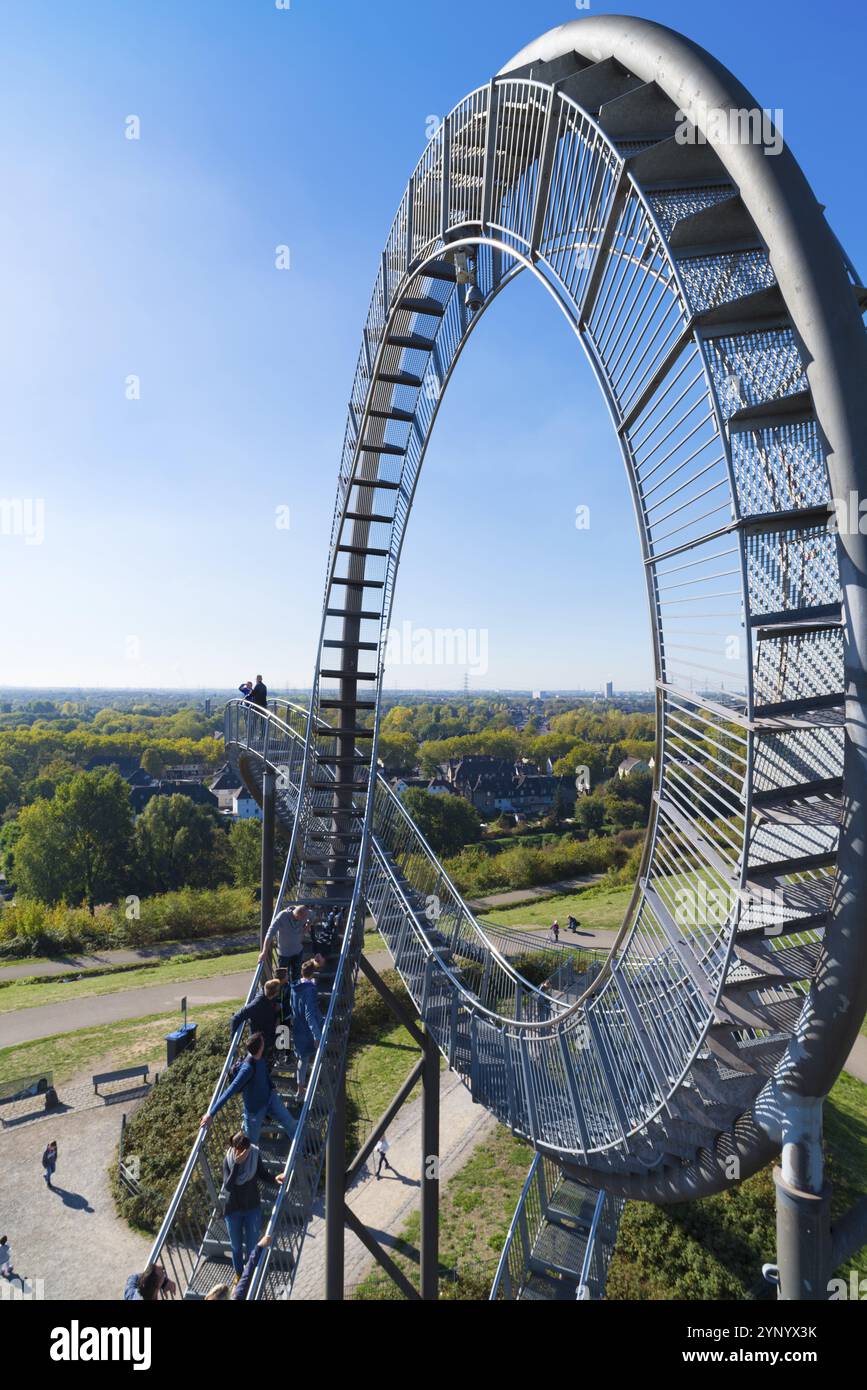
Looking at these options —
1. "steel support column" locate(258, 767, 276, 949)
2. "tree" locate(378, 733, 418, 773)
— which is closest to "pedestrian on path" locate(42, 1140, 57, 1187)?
"steel support column" locate(258, 767, 276, 949)

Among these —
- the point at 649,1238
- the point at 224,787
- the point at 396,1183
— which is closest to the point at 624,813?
the point at 396,1183

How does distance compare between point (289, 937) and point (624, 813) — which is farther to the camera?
point (624, 813)

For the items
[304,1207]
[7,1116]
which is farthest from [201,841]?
[304,1207]

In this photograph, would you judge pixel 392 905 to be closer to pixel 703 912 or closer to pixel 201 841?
pixel 703 912

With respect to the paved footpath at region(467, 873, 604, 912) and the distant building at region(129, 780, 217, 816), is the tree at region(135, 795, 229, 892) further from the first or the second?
the distant building at region(129, 780, 217, 816)

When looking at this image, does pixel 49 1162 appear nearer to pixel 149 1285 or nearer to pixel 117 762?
pixel 149 1285

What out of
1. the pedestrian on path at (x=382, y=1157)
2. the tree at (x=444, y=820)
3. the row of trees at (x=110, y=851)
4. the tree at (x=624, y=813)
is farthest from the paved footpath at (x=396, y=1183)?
the tree at (x=624, y=813)
